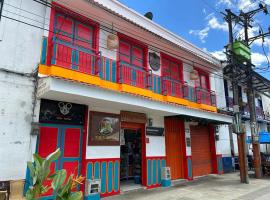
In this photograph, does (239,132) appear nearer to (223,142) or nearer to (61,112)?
(223,142)

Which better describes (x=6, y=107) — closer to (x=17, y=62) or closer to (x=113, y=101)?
(x=17, y=62)

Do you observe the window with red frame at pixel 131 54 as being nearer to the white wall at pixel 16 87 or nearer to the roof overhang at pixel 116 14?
the roof overhang at pixel 116 14

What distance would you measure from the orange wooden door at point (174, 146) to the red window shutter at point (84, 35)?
561cm

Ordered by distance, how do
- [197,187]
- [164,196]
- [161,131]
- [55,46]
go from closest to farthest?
[55,46]
[164,196]
[197,187]
[161,131]

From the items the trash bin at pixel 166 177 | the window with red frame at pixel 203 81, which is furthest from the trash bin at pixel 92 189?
the window with red frame at pixel 203 81

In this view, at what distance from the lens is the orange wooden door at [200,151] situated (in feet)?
44.9

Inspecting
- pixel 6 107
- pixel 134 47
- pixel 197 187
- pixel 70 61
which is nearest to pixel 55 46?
pixel 70 61

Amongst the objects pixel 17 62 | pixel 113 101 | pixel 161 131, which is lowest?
pixel 161 131

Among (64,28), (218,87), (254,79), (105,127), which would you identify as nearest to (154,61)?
(105,127)

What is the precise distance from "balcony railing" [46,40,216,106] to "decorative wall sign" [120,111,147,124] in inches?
49.8

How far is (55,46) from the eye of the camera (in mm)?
7965

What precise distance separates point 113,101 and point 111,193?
12.0 feet

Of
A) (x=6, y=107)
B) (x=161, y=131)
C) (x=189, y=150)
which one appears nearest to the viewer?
(x=6, y=107)

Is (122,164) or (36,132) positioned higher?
(36,132)
